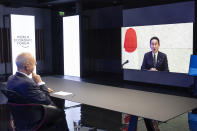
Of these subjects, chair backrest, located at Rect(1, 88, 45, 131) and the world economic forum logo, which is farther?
the world economic forum logo

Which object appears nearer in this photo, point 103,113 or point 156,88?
point 103,113

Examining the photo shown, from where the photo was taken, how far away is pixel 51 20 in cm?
979

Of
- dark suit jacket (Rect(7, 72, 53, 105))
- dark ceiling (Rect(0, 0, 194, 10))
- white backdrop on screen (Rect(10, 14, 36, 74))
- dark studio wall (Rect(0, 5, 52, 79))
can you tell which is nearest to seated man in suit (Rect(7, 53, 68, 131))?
dark suit jacket (Rect(7, 72, 53, 105))

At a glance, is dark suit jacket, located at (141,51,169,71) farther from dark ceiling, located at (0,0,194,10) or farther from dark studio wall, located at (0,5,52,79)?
dark studio wall, located at (0,5,52,79)

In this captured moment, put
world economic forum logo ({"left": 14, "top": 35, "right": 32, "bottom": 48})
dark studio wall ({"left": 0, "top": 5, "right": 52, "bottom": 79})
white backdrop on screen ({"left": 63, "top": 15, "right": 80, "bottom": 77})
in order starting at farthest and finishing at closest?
dark studio wall ({"left": 0, "top": 5, "right": 52, "bottom": 79}) < white backdrop on screen ({"left": 63, "top": 15, "right": 80, "bottom": 77}) < world economic forum logo ({"left": 14, "top": 35, "right": 32, "bottom": 48})

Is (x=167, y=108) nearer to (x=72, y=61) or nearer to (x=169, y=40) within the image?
(x=169, y=40)

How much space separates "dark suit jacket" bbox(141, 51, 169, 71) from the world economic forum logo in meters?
3.30

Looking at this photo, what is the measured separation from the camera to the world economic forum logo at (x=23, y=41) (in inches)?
278

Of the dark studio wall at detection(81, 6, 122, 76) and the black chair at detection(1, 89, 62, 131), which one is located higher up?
the dark studio wall at detection(81, 6, 122, 76)

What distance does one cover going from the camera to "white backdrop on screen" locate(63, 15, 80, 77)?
7.99m

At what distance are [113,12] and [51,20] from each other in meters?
2.53

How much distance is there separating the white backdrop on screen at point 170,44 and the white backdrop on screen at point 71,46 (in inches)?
71.4

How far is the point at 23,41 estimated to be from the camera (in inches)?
283

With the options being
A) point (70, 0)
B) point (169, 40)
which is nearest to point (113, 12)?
point (70, 0)
